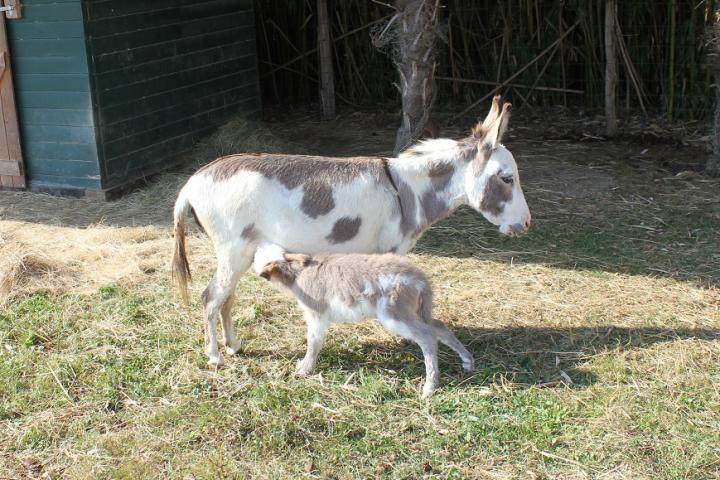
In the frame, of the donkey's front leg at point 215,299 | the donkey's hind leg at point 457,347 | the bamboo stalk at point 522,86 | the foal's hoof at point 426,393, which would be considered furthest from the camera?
the bamboo stalk at point 522,86

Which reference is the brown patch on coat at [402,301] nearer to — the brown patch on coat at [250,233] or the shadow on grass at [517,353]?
the shadow on grass at [517,353]

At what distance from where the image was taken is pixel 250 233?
14.1 feet

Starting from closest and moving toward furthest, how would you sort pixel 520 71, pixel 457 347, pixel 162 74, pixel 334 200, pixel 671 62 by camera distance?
pixel 457 347, pixel 334 200, pixel 162 74, pixel 671 62, pixel 520 71

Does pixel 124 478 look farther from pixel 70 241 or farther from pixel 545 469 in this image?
pixel 70 241

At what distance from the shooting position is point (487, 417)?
150 inches

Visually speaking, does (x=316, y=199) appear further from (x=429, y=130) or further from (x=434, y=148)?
(x=429, y=130)

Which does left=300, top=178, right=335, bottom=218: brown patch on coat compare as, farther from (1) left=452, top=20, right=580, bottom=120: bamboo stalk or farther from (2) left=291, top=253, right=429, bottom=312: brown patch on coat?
(1) left=452, top=20, right=580, bottom=120: bamboo stalk

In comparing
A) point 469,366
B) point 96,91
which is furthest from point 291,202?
point 96,91

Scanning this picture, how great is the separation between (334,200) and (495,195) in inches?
34.6

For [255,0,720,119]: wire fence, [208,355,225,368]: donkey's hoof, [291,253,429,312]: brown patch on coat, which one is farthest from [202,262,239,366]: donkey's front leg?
[255,0,720,119]: wire fence

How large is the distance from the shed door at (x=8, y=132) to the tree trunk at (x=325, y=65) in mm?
3991

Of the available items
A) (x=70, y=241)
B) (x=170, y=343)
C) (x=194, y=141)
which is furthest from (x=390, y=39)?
(x=170, y=343)

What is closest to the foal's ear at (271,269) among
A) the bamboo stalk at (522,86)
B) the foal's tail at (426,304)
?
the foal's tail at (426,304)

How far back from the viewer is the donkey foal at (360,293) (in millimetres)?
4016
